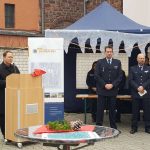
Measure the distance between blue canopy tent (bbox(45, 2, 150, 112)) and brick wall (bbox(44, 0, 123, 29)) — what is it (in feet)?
35.0

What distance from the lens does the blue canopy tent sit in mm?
11078

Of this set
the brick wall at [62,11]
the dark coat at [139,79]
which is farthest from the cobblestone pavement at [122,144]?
the brick wall at [62,11]

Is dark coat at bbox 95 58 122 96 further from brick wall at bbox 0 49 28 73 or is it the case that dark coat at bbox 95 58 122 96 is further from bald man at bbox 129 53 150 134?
brick wall at bbox 0 49 28 73

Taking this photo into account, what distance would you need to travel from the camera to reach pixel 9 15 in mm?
24859

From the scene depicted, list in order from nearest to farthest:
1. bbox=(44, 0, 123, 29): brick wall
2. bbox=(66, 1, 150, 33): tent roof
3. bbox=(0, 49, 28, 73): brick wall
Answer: bbox=(66, 1, 150, 33): tent roof < bbox=(0, 49, 28, 73): brick wall < bbox=(44, 0, 123, 29): brick wall

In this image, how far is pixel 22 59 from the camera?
16.9m

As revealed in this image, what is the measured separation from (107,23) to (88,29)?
2.24 feet

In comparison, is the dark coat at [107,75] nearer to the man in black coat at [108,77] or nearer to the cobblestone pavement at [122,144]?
the man in black coat at [108,77]

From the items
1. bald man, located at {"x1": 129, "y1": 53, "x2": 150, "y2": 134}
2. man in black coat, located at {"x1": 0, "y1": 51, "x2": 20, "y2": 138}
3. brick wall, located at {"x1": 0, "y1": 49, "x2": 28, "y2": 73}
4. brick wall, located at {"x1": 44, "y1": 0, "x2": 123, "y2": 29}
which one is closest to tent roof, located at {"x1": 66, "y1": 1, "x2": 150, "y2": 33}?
bald man, located at {"x1": 129, "y1": 53, "x2": 150, "y2": 134}

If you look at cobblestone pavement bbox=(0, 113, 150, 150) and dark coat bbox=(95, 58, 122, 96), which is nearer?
cobblestone pavement bbox=(0, 113, 150, 150)

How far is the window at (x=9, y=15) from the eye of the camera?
2448cm

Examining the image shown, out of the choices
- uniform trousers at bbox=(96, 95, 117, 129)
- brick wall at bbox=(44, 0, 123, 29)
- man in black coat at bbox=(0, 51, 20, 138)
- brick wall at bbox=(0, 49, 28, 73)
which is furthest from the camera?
brick wall at bbox=(44, 0, 123, 29)

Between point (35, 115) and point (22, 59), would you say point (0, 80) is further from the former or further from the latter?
point (22, 59)

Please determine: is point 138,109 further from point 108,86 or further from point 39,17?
point 39,17
